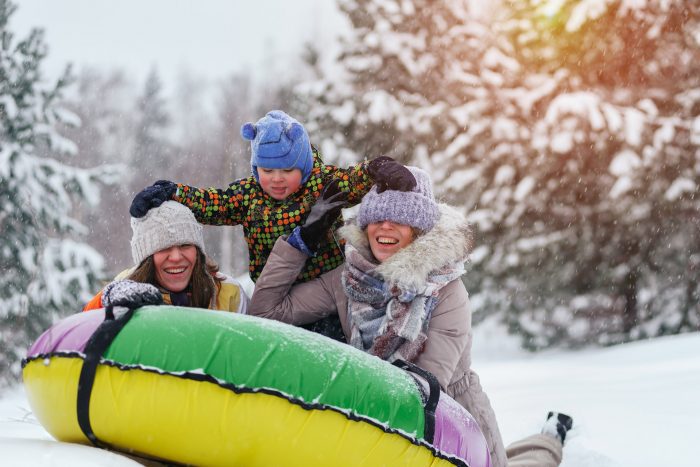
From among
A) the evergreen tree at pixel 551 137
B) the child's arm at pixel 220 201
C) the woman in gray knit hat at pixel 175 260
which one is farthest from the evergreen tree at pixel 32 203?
the woman in gray knit hat at pixel 175 260

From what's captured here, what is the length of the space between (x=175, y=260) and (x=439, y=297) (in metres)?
0.96

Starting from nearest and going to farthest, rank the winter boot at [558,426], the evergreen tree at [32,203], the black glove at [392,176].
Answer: the black glove at [392,176]
the winter boot at [558,426]
the evergreen tree at [32,203]

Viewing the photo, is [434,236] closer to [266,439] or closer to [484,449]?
[484,449]

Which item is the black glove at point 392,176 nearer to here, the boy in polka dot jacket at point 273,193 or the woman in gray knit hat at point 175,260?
the boy in polka dot jacket at point 273,193

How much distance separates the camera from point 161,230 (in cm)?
265

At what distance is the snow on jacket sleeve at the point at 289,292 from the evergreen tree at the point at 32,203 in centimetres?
762

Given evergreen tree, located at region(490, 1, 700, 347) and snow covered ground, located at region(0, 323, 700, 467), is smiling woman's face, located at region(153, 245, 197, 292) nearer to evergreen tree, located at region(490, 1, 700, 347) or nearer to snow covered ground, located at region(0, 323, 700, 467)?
snow covered ground, located at region(0, 323, 700, 467)

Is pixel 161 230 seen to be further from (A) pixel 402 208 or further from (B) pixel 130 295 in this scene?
(A) pixel 402 208

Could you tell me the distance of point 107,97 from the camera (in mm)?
29812

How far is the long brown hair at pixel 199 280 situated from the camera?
2.70 metres

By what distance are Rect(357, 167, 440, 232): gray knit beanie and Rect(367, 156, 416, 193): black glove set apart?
0.9 inches

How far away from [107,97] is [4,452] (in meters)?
30.1

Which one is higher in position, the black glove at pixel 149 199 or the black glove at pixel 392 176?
the black glove at pixel 392 176

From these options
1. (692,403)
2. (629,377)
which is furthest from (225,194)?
(629,377)
